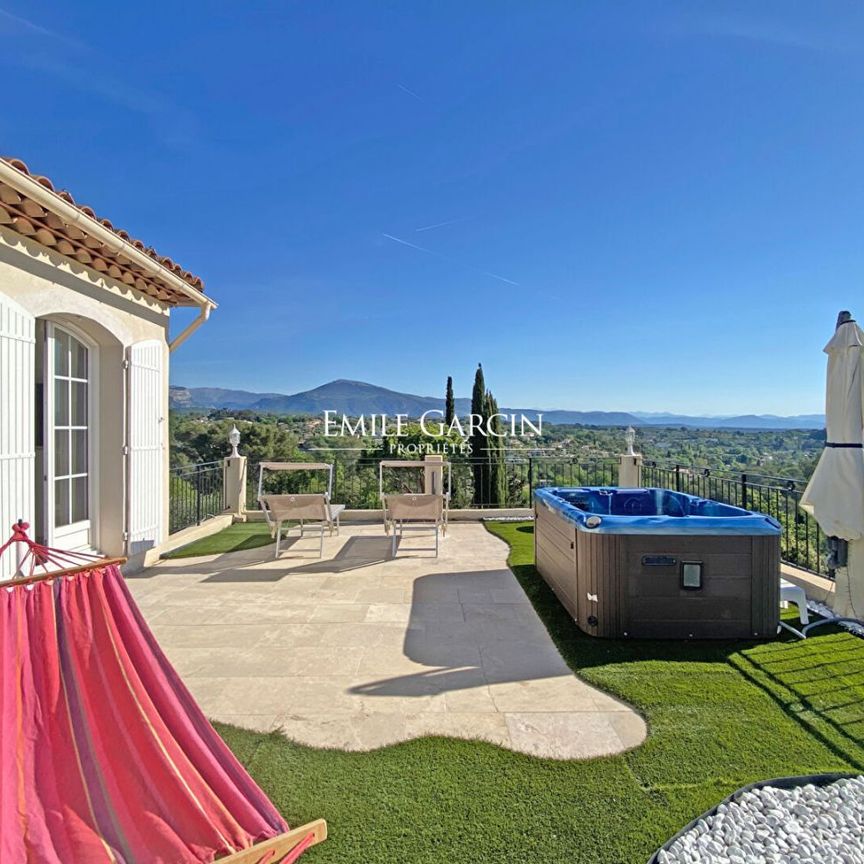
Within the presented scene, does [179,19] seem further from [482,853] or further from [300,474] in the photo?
[482,853]

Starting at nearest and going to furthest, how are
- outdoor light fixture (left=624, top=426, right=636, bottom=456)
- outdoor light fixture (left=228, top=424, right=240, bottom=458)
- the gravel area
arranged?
the gravel area, outdoor light fixture (left=228, top=424, right=240, bottom=458), outdoor light fixture (left=624, top=426, right=636, bottom=456)

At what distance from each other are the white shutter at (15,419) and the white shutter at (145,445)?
1506mm

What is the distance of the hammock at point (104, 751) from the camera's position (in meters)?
1.58

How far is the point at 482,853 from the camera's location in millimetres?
1878

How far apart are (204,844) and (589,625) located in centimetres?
311

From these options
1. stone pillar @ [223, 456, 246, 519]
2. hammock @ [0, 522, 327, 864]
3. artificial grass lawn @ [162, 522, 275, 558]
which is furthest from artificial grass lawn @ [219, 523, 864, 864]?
stone pillar @ [223, 456, 246, 519]

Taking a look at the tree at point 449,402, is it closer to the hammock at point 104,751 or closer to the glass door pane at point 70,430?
the glass door pane at point 70,430

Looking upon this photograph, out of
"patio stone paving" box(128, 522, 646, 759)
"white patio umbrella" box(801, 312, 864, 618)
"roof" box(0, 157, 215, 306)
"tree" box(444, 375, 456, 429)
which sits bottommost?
"patio stone paving" box(128, 522, 646, 759)

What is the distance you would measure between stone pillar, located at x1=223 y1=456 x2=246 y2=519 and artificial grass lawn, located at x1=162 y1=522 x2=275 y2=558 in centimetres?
44

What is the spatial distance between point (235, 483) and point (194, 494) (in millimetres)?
983

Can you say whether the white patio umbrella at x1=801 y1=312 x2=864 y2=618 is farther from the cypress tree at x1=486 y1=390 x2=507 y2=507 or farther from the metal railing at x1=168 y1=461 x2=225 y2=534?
the metal railing at x1=168 y1=461 x2=225 y2=534

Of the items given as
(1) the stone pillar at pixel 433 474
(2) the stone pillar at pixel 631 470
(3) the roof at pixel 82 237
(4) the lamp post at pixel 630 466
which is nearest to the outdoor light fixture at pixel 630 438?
(4) the lamp post at pixel 630 466

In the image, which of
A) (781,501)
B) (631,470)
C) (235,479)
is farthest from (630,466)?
(235,479)

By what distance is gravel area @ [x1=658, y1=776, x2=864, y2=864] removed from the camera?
1.86 metres
